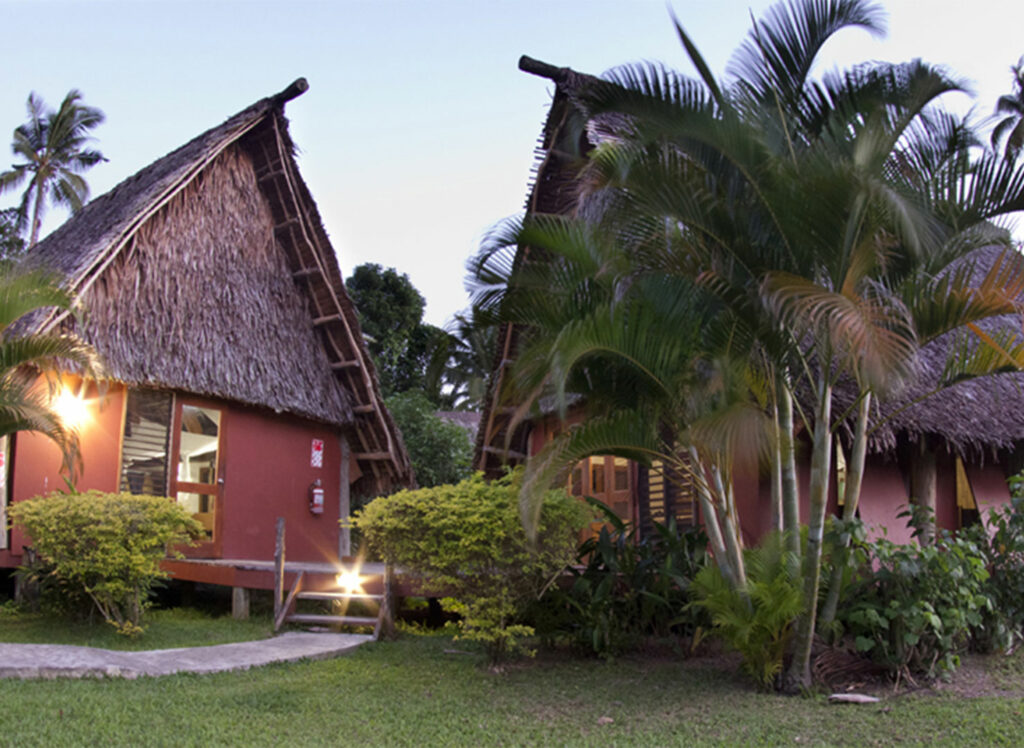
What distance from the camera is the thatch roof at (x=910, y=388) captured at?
7.56 m

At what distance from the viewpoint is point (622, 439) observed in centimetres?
574

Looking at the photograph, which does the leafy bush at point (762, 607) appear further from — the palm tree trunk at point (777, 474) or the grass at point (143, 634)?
the grass at point (143, 634)

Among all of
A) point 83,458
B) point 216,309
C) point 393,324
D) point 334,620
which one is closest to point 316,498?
point 216,309

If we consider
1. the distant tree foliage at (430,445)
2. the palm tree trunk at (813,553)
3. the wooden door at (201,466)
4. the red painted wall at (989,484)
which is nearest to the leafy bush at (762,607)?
the palm tree trunk at (813,553)

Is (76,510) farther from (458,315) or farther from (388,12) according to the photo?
(388,12)

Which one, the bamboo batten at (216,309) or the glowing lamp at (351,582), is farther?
the bamboo batten at (216,309)

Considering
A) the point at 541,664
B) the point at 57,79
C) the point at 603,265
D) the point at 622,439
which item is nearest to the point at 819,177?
the point at 603,265

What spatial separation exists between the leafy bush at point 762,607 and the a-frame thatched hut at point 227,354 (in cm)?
514

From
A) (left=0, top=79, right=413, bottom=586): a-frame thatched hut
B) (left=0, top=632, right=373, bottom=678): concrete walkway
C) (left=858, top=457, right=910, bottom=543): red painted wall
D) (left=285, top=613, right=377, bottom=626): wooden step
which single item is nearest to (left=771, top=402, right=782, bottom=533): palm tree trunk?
(left=858, top=457, right=910, bottom=543): red painted wall

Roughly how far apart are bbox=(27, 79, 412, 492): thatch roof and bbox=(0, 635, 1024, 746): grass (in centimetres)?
515

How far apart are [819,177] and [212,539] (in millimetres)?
8717

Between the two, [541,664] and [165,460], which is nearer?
[541,664]

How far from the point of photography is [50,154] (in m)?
27.7

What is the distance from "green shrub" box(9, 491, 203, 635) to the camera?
7.23 metres
